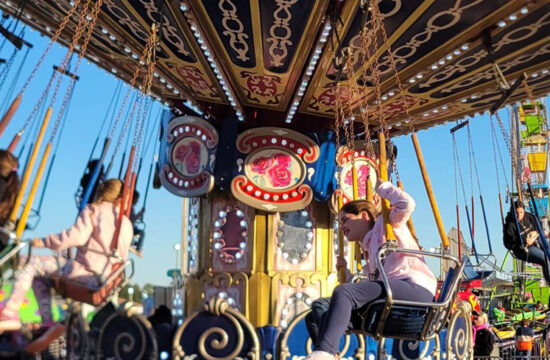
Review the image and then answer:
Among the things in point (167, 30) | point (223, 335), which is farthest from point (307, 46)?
point (223, 335)

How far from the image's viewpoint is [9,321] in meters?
2.35

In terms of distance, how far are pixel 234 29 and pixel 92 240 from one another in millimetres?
2419

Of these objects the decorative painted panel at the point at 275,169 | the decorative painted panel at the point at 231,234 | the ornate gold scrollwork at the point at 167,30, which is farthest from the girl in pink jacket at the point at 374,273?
the decorative painted panel at the point at 231,234

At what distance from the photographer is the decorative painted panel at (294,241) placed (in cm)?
656

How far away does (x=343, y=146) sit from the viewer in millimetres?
6453

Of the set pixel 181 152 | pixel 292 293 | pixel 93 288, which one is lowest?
pixel 292 293

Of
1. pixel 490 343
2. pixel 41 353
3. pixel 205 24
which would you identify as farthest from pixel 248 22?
pixel 490 343

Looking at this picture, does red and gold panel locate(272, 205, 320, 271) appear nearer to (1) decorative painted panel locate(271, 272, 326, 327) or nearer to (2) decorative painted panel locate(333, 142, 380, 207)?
(1) decorative painted panel locate(271, 272, 326, 327)

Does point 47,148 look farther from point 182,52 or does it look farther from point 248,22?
point 182,52

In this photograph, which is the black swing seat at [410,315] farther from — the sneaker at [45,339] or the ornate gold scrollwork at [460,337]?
the ornate gold scrollwork at [460,337]

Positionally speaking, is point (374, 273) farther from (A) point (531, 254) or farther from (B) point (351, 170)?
(A) point (531, 254)

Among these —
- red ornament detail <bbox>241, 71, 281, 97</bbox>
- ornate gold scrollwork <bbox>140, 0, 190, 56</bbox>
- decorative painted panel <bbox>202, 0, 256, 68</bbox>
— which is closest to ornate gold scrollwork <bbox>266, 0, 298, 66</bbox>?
decorative painted panel <bbox>202, 0, 256, 68</bbox>

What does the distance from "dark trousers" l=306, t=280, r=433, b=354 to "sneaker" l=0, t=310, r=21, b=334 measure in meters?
1.33

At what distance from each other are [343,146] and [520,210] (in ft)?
6.30
